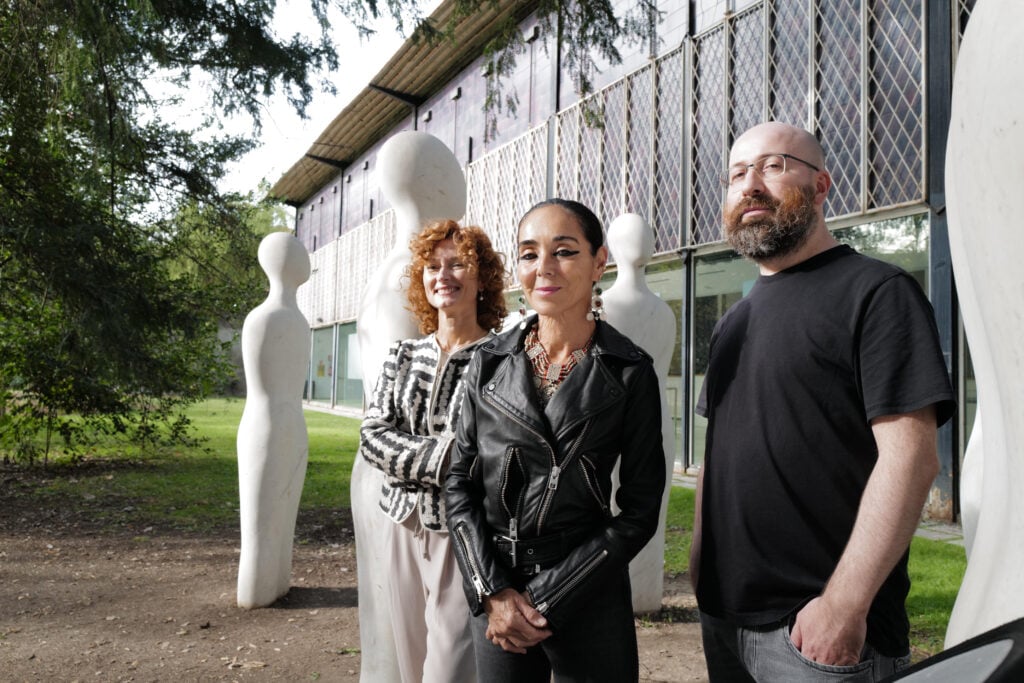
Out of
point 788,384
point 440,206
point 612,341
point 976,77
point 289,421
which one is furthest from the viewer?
point 289,421

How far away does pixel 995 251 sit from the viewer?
848 mm

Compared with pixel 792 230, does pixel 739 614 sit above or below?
below

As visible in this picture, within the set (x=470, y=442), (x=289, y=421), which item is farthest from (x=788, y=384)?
(x=289, y=421)

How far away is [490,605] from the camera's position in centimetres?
163

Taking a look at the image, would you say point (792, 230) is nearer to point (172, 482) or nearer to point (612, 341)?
point (612, 341)

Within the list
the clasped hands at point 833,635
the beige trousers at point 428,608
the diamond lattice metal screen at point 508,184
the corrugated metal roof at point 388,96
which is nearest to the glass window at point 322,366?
the corrugated metal roof at point 388,96

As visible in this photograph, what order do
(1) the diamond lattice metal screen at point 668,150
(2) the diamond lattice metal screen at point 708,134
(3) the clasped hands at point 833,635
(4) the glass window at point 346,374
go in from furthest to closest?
(4) the glass window at point 346,374 < (1) the diamond lattice metal screen at point 668,150 < (2) the diamond lattice metal screen at point 708,134 < (3) the clasped hands at point 833,635

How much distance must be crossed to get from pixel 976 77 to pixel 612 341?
98cm

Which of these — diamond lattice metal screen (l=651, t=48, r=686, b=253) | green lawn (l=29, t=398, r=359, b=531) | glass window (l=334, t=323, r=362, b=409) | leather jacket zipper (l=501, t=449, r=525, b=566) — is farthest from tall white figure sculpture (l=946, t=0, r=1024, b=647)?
glass window (l=334, t=323, r=362, b=409)

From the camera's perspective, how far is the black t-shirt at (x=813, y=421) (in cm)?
141

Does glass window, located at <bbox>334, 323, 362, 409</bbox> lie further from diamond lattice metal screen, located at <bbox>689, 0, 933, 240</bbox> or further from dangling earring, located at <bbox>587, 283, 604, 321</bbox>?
dangling earring, located at <bbox>587, 283, 604, 321</bbox>

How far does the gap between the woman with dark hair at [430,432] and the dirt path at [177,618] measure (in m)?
1.65

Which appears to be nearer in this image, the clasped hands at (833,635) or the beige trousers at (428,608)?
the clasped hands at (833,635)

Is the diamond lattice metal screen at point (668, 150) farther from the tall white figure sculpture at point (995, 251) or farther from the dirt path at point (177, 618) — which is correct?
the tall white figure sculpture at point (995, 251)
